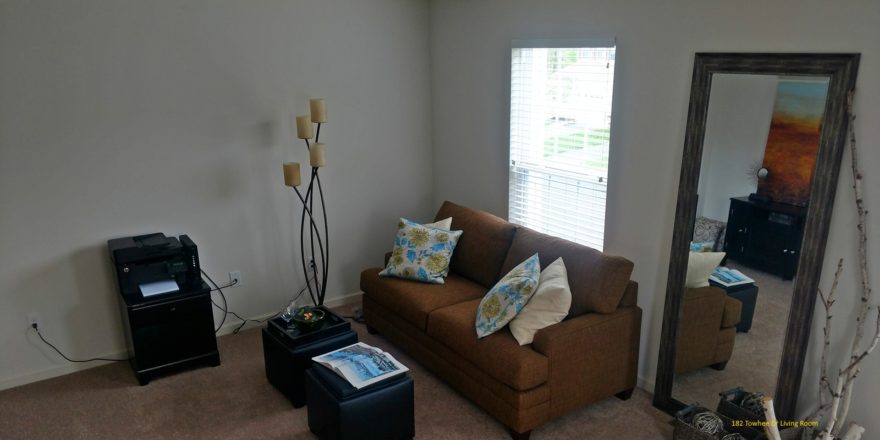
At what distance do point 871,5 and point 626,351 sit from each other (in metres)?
1.97

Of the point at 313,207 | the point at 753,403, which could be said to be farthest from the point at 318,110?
the point at 753,403

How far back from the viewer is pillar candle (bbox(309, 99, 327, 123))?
4113mm

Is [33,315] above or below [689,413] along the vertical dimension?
above

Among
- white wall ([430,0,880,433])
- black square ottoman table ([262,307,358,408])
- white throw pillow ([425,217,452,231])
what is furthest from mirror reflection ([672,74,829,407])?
black square ottoman table ([262,307,358,408])

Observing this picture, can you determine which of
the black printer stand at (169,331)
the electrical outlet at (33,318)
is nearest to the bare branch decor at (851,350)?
the black printer stand at (169,331)

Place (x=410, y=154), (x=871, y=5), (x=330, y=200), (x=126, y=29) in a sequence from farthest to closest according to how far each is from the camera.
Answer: (x=410, y=154), (x=330, y=200), (x=126, y=29), (x=871, y=5)

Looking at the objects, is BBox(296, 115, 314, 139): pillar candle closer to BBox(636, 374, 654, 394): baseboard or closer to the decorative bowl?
the decorative bowl

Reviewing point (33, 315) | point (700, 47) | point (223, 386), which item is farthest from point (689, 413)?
point (33, 315)

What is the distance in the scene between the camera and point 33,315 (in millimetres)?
3775

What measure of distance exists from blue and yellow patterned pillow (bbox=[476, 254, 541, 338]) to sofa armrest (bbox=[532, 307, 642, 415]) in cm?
19

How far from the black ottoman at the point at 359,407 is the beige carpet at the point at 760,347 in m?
1.57

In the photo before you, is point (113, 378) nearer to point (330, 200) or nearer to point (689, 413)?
point (330, 200)

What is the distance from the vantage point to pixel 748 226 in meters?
3.04

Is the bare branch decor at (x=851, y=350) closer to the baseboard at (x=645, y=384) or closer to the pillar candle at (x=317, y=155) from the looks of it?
the baseboard at (x=645, y=384)
